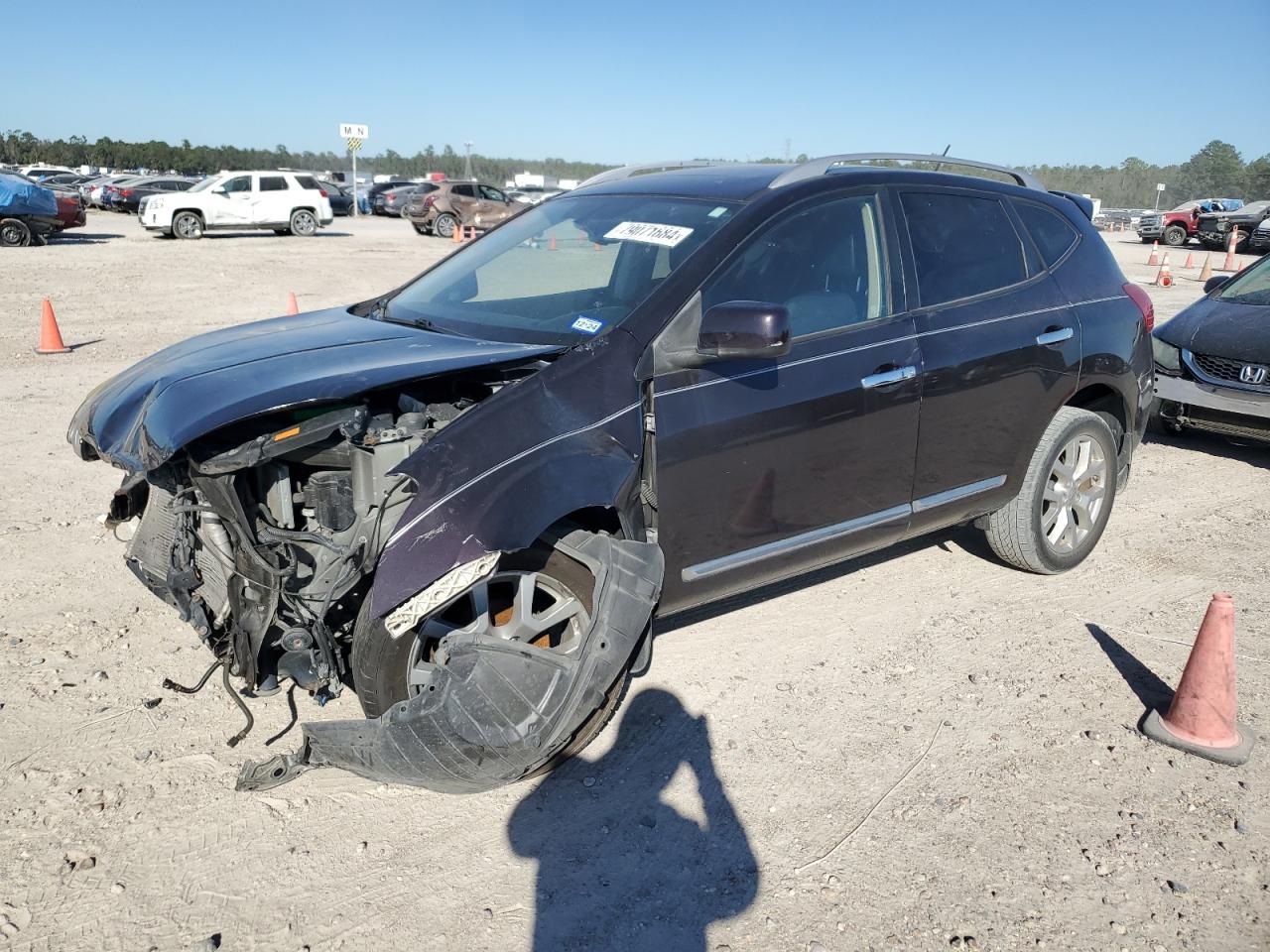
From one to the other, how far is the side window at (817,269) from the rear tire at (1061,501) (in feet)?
4.61

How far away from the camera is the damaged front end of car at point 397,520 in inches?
111

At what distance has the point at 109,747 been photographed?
3.39m

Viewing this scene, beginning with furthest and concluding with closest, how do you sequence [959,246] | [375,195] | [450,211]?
[375,195], [450,211], [959,246]

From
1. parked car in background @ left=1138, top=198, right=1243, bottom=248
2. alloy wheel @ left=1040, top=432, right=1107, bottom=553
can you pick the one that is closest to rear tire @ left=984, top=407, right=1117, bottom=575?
alloy wheel @ left=1040, top=432, right=1107, bottom=553

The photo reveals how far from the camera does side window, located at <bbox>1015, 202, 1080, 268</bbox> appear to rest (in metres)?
4.68

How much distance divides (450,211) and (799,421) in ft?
89.1

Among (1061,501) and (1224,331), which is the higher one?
(1224,331)

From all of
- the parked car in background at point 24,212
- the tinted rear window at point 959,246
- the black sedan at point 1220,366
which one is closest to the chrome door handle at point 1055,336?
the tinted rear window at point 959,246

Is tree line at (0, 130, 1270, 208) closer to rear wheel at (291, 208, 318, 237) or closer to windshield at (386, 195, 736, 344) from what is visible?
rear wheel at (291, 208, 318, 237)

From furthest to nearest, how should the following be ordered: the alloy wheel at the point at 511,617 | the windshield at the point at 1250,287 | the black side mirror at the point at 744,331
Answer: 1. the windshield at the point at 1250,287
2. the black side mirror at the point at 744,331
3. the alloy wheel at the point at 511,617

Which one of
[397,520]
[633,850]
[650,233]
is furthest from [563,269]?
[633,850]

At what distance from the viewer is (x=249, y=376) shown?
3221mm

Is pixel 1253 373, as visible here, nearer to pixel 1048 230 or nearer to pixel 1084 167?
pixel 1048 230

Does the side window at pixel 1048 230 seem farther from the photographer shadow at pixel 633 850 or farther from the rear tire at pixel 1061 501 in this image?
the photographer shadow at pixel 633 850
